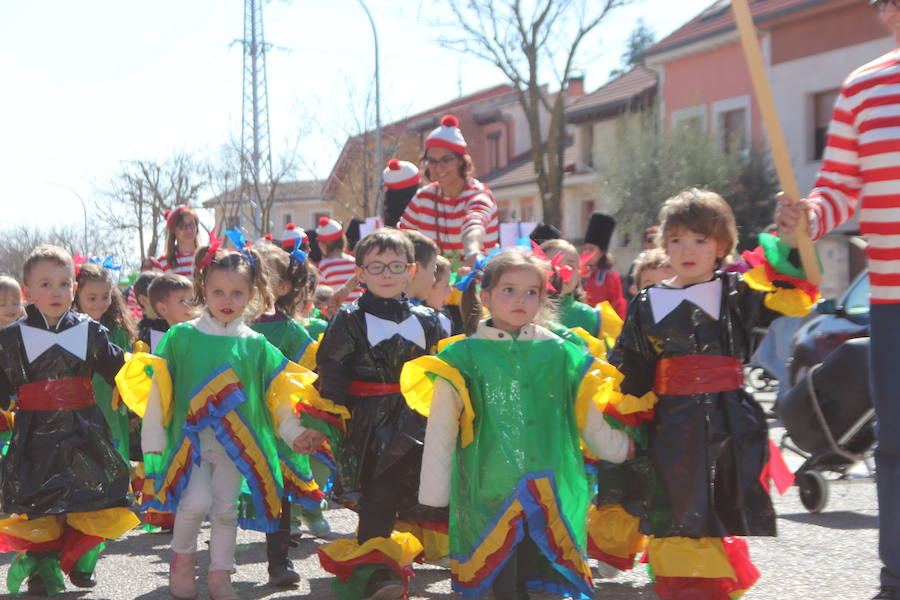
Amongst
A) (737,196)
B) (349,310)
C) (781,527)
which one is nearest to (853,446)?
(781,527)

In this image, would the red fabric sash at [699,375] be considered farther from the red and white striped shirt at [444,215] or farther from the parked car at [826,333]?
the parked car at [826,333]

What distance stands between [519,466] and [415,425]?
78 centimetres

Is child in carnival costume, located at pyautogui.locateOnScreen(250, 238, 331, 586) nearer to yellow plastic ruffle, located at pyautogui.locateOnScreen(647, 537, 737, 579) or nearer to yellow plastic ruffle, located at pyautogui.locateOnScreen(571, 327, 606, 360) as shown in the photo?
yellow plastic ruffle, located at pyautogui.locateOnScreen(571, 327, 606, 360)

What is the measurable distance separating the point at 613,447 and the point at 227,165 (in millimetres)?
34769

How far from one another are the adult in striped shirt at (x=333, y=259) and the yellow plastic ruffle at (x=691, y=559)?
20.6 ft

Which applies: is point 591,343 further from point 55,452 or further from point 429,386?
point 55,452

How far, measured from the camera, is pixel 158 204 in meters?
41.6

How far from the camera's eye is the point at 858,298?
9.73 metres

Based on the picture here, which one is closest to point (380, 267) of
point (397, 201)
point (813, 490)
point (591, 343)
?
point (591, 343)

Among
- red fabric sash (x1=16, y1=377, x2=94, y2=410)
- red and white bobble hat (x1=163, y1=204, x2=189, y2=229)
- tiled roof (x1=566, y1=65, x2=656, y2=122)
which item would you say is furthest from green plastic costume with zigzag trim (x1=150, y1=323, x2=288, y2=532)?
tiled roof (x1=566, y1=65, x2=656, y2=122)

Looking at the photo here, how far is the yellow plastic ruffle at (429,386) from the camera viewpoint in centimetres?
439

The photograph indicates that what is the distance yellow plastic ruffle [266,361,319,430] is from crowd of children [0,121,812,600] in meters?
0.01

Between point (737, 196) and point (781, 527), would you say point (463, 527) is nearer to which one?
point (781, 527)

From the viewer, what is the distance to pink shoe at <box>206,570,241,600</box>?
4.84 meters
